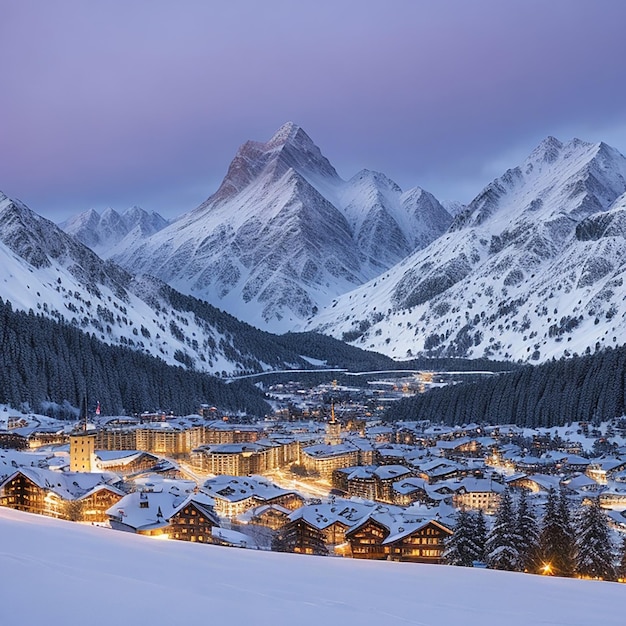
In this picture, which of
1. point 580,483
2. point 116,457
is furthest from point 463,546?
point 116,457

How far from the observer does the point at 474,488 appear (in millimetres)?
66000

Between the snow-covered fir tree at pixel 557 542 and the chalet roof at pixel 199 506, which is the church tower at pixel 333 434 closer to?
the chalet roof at pixel 199 506

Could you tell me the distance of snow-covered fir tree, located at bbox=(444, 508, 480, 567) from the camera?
114ft

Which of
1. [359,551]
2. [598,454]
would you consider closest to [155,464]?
[359,551]

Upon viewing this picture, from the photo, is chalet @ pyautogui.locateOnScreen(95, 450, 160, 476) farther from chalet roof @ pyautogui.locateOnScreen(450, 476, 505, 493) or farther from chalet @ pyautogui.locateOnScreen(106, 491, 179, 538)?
chalet roof @ pyautogui.locateOnScreen(450, 476, 505, 493)

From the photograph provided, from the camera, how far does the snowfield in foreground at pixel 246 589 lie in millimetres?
7797

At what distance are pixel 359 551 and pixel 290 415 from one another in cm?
9748

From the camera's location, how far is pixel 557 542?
33969 mm

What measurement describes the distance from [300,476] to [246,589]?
253ft

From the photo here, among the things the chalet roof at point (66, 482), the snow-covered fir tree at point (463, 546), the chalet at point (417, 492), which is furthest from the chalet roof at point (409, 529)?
the chalet roof at point (66, 482)

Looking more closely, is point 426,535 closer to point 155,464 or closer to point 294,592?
point 294,592

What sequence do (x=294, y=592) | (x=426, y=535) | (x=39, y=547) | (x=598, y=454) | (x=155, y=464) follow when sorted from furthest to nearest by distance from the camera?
1. (x=598, y=454)
2. (x=155, y=464)
3. (x=426, y=535)
4. (x=39, y=547)
5. (x=294, y=592)

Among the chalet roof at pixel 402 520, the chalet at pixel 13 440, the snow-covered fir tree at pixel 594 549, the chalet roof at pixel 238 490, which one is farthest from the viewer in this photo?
the chalet at pixel 13 440

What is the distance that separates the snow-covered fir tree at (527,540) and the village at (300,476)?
7.06 meters
